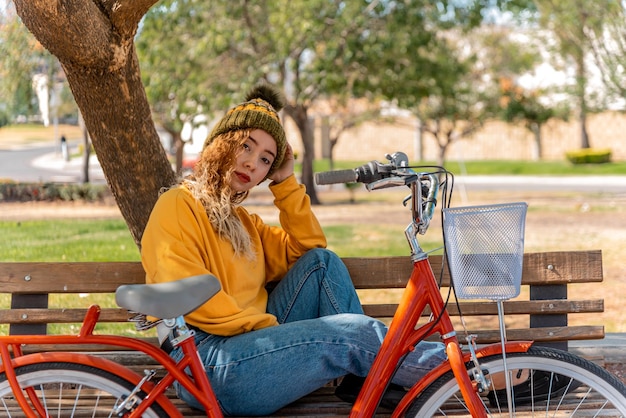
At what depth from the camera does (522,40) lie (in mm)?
30969

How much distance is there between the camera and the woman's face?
3.15 meters

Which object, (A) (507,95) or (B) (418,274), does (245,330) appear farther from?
(A) (507,95)

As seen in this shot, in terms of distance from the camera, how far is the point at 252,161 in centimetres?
316

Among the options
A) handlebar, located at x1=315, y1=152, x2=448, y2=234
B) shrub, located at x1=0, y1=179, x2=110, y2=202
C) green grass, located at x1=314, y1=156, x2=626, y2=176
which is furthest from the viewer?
green grass, located at x1=314, y1=156, x2=626, y2=176

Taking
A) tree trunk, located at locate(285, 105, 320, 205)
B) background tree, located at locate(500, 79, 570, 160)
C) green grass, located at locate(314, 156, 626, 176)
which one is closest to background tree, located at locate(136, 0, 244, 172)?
tree trunk, located at locate(285, 105, 320, 205)

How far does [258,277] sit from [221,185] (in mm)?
370

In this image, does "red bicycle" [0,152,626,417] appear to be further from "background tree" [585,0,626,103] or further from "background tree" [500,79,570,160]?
"background tree" [500,79,570,160]

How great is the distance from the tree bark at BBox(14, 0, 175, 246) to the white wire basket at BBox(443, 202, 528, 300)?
173 cm

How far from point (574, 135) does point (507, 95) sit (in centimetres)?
1120

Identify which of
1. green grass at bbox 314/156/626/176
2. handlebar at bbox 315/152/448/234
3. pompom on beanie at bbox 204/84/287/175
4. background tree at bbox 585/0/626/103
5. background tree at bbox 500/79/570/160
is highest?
background tree at bbox 585/0/626/103

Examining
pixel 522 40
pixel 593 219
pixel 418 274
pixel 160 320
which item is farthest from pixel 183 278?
pixel 522 40

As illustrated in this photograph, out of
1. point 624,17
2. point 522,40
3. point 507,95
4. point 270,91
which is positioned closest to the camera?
point 270,91

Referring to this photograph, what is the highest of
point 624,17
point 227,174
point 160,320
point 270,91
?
point 624,17

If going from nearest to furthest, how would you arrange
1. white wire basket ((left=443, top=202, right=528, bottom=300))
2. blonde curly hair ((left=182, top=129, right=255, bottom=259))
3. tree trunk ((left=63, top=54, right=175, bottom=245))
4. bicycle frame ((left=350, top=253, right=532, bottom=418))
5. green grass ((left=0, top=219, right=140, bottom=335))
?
white wire basket ((left=443, top=202, right=528, bottom=300))
bicycle frame ((left=350, top=253, right=532, bottom=418))
blonde curly hair ((left=182, top=129, right=255, bottom=259))
tree trunk ((left=63, top=54, right=175, bottom=245))
green grass ((left=0, top=219, right=140, bottom=335))
